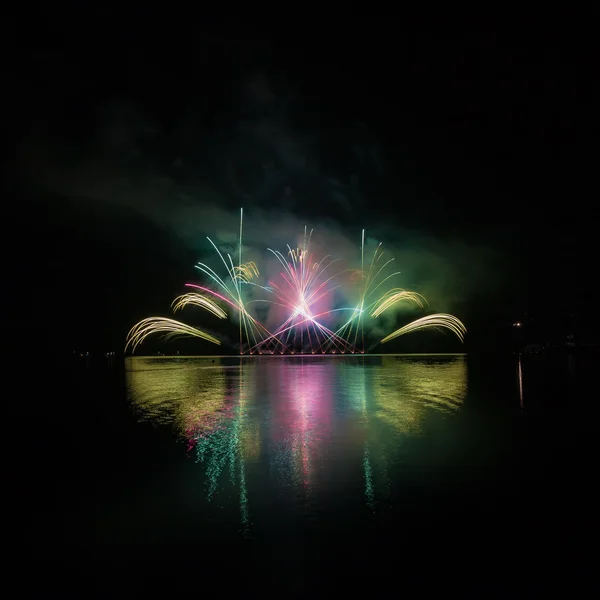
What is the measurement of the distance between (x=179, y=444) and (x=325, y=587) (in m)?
5.89

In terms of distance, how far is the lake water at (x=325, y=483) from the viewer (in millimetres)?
5219

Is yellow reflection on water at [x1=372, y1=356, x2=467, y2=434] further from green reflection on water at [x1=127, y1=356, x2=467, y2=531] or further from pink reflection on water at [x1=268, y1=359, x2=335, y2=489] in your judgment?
pink reflection on water at [x1=268, y1=359, x2=335, y2=489]

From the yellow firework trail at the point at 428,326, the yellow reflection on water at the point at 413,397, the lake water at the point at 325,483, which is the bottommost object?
the lake water at the point at 325,483

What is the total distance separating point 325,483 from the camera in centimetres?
714

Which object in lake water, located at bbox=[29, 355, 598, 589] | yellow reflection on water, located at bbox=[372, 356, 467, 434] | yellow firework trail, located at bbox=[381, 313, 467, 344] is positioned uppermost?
yellow firework trail, located at bbox=[381, 313, 467, 344]

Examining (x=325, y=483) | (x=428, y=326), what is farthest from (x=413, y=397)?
(x=428, y=326)

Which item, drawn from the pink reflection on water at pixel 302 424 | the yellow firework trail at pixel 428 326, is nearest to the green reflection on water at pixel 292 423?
the pink reflection on water at pixel 302 424

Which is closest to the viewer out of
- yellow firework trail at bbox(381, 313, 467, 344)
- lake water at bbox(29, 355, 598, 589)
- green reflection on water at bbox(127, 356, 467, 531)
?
lake water at bbox(29, 355, 598, 589)

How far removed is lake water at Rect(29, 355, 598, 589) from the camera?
17.1 feet

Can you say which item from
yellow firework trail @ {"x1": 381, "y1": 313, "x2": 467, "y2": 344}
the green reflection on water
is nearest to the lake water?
the green reflection on water

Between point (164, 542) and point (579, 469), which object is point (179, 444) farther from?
point (579, 469)

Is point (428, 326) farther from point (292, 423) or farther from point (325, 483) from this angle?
point (325, 483)

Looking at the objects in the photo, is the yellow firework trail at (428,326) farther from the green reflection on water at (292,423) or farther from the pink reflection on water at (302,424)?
the pink reflection on water at (302,424)

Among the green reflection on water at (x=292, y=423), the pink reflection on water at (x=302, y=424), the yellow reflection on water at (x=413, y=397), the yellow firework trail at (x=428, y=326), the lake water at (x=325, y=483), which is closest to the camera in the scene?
the lake water at (x=325, y=483)
